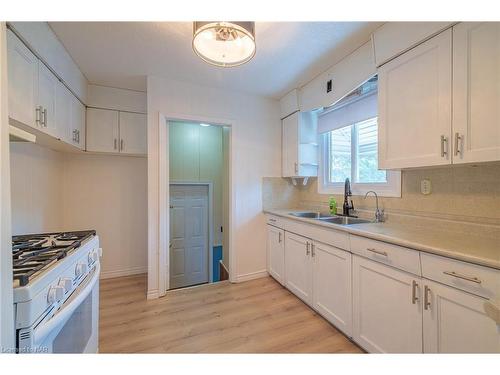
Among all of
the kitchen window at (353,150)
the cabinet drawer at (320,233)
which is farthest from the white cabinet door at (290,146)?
the cabinet drawer at (320,233)

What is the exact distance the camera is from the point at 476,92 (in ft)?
3.61

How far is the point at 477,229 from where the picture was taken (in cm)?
132

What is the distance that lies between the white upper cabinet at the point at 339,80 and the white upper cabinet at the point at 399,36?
9 centimetres

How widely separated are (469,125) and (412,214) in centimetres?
81

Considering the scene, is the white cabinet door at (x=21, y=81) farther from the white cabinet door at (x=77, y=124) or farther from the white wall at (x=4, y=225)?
the white wall at (x=4, y=225)

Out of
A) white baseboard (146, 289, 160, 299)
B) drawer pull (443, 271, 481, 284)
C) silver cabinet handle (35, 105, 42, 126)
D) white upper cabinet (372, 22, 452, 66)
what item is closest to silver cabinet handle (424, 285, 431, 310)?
drawer pull (443, 271, 481, 284)

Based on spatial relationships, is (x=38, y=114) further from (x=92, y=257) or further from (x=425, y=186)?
(x=425, y=186)

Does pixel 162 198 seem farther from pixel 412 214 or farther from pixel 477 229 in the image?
pixel 477 229

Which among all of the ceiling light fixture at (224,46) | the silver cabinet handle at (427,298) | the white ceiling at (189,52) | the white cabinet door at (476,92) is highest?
the white ceiling at (189,52)

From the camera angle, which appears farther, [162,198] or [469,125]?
[162,198]

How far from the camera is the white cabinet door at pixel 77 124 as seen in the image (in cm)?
211

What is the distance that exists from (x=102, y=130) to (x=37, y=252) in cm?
201

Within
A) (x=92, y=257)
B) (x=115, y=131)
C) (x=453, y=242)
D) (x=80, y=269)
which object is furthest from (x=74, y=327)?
(x=115, y=131)
